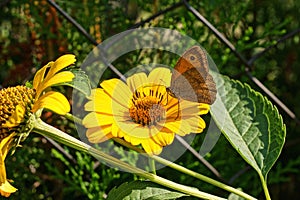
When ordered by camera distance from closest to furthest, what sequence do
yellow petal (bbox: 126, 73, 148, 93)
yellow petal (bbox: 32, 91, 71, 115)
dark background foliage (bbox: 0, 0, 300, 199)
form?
1. yellow petal (bbox: 32, 91, 71, 115)
2. yellow petal (bbox: 126, 73, 148, 93)
3. dark background foliage (bbox: 0, 0, 300, 199)

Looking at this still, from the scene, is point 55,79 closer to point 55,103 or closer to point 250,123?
point 55,103

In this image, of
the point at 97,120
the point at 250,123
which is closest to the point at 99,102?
the point at 97,120

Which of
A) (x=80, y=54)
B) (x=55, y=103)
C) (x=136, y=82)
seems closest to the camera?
(x=55, y=103)

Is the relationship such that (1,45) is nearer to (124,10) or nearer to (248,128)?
(124,10)

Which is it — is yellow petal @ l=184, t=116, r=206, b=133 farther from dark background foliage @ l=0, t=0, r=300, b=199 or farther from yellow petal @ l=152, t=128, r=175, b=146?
dark background foliage @ l=0, t=0, r=300, b=199

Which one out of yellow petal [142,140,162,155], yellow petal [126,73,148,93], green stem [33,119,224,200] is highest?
yellow petal [126,73,148,93]

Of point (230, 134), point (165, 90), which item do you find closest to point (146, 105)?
point (165, 90)

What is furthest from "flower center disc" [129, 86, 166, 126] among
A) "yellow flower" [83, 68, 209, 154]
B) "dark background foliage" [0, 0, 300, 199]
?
"dark background foliage" [0, 0, 300, 199]
